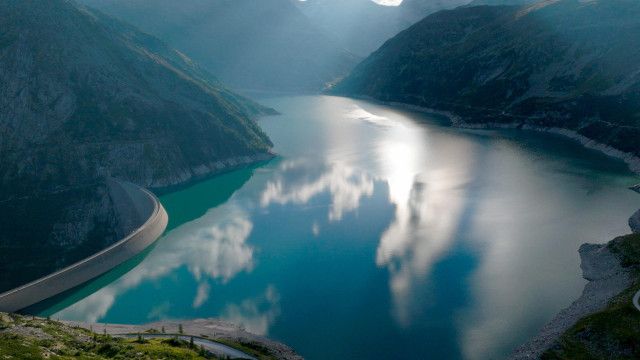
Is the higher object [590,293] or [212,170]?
[212,170]

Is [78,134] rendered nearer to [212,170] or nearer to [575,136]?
[212,170]

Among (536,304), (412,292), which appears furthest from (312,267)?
(536,304)

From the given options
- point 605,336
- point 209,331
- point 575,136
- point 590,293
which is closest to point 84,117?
point 209,331

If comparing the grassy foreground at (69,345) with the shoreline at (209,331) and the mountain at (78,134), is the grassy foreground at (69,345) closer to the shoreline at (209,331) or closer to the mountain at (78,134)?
the shoreline at (209,331)

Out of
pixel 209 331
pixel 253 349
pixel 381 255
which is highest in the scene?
pixel 381 255

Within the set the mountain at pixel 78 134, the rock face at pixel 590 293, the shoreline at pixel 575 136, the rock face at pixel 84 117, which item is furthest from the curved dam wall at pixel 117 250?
the shoreline at pixel 575 136

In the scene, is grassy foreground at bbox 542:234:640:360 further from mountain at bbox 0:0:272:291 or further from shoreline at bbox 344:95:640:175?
shoreline at bbox 344:95:640:175

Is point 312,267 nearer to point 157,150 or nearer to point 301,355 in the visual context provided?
point 301,355
